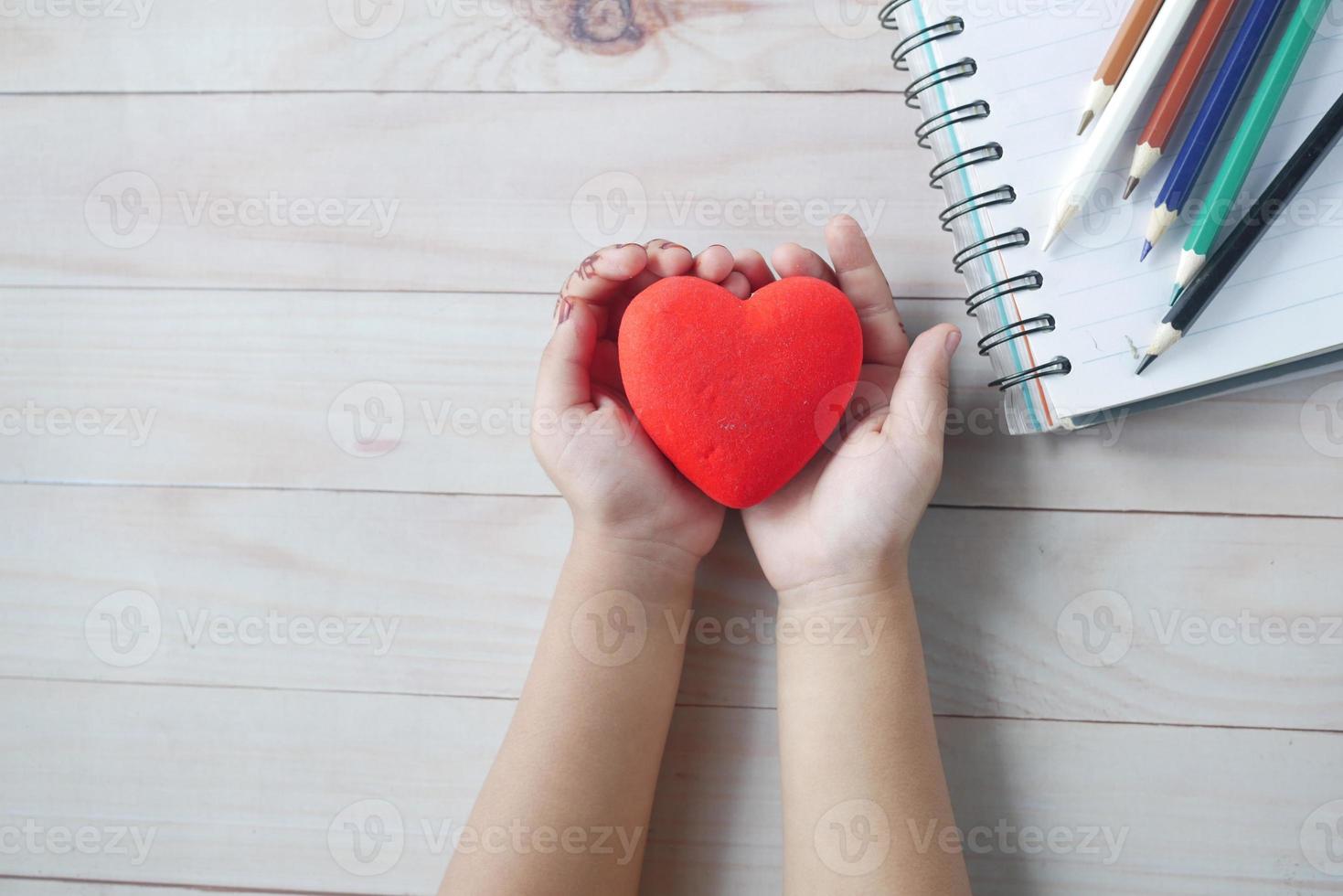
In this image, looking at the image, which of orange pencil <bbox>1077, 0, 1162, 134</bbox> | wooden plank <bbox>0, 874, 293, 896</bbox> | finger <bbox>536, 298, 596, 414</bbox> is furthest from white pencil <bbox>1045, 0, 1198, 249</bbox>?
wooden plank <bbox>0, 874, 293, 896</bbox>

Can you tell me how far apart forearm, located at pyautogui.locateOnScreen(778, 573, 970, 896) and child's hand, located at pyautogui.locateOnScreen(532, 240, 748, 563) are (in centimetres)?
11

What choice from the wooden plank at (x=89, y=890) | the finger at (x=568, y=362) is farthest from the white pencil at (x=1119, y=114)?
the wooden plank at (x=89, y=890)

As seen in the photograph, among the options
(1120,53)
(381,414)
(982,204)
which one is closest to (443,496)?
(381,414)

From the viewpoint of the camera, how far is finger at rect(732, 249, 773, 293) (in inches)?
25.7

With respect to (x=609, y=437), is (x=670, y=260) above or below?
above

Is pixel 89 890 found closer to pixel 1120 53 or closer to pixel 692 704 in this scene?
pixel 692 704

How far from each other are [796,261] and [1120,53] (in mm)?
235

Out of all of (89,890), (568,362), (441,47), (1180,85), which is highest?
(441,47)

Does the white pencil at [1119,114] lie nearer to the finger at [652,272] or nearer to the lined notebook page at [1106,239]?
the lined notebook page at [1106,239]

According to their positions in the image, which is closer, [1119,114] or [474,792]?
[1119,114]

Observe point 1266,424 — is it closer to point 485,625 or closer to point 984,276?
point 984,276

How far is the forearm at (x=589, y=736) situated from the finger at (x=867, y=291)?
0.69 ft

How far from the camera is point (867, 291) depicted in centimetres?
65

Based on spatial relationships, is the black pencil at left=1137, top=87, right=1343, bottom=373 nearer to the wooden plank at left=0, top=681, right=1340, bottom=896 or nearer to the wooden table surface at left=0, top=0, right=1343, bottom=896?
the wooden table surface at left=0, top=0, right=1343, bottom=896
